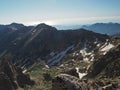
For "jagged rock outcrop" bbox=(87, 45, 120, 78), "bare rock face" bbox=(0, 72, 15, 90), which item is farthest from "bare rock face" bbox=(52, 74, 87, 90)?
"bare rock face" bbox=(0, 72, 15, 90)

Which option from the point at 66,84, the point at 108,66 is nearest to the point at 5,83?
the point at 108,66

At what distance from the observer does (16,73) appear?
140 m

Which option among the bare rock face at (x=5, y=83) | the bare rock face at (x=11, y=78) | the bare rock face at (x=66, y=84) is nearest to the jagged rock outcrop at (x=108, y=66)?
the bare rock face at (x=11, y=78)

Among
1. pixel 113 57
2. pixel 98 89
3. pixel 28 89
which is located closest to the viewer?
pixel 98 89

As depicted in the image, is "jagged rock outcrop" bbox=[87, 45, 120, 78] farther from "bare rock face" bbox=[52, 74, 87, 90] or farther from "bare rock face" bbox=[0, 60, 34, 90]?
"bare rock face" bbox=[52, 74, 87, 90]

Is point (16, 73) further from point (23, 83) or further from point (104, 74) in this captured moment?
point (104, 74)

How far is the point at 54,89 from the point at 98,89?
708 cm

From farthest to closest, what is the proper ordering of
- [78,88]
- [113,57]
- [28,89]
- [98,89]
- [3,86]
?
[113,57]
[28,89]
[3,86]
[98,89]
[78,88]

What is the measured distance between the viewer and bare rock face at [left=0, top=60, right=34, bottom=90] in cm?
12031

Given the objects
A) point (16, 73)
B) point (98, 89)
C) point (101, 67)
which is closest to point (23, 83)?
point (16, 73)

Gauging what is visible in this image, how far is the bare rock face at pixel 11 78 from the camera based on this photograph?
120312mm

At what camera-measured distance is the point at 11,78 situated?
13150 centimetres

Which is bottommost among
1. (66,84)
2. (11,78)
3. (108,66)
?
(11,78)

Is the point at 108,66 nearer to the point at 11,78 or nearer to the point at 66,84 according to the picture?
the point at 11,78
